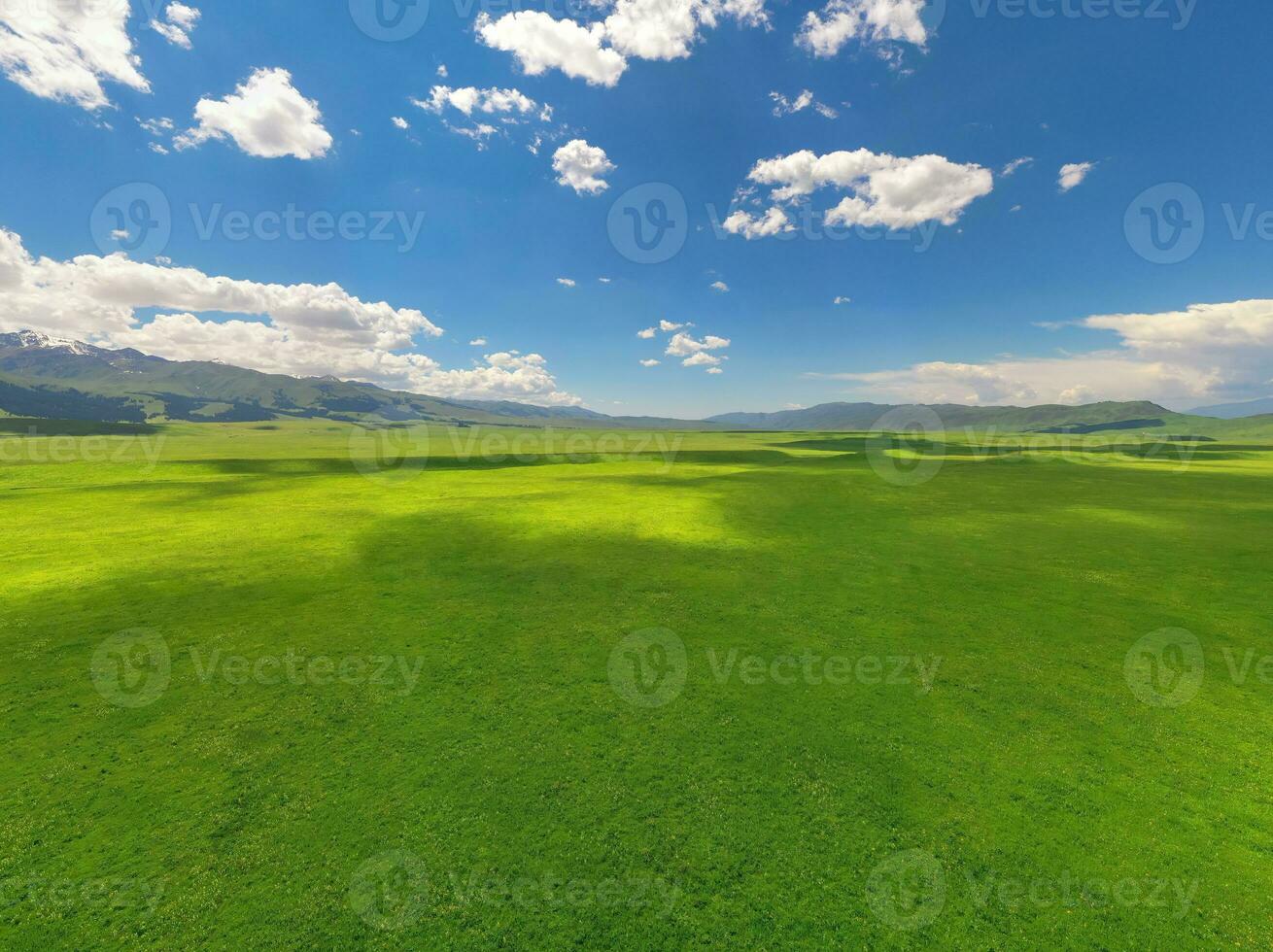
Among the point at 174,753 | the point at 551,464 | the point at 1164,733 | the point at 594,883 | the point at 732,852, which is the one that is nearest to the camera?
the point at 594,883

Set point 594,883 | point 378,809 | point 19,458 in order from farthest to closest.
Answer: point 19,458, point 378,809, point 594,883

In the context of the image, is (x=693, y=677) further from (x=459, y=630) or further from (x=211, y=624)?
(x=211, y=624)

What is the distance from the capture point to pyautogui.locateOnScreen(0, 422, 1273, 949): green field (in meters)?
7.89

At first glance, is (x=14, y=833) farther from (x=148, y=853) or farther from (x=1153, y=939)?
(x=1153, y=939)

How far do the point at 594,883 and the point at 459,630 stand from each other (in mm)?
9697

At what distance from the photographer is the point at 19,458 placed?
2445 inches

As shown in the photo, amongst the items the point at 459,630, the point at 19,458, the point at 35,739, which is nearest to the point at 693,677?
the point at 459,630

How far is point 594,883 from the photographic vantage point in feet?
27.1

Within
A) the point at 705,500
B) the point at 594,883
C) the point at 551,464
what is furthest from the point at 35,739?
the point at 551,464

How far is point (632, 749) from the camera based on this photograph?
1116 centimetres

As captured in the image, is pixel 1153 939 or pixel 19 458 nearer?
pixel 1153 939

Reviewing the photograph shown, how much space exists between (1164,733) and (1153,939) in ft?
20.3

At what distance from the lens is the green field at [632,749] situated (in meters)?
7.89

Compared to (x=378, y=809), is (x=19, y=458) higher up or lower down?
higher up
